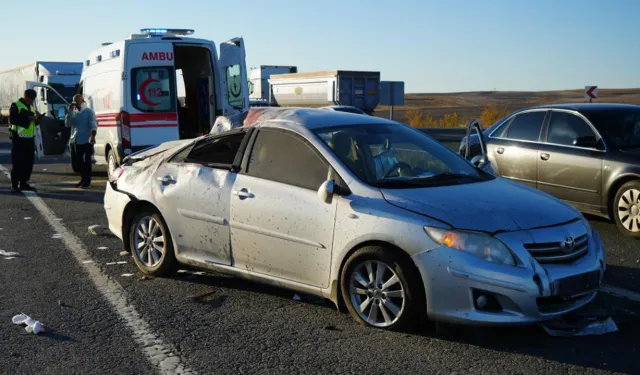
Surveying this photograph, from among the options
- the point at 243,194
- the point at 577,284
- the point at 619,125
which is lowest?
the point at 577,284

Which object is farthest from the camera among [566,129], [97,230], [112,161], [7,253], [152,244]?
[112,161]

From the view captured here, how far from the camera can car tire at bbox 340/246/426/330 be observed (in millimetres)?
4859

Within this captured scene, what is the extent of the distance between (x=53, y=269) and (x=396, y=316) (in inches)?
145

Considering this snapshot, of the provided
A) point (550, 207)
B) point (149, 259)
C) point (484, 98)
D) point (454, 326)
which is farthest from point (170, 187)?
point (484, 98)

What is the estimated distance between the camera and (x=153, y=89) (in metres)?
13.0

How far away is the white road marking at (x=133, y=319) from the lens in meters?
4.51

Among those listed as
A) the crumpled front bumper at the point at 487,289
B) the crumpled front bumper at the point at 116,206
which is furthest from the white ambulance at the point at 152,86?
the crumpled front bumper at the point at 487,289

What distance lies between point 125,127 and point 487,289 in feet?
31.0

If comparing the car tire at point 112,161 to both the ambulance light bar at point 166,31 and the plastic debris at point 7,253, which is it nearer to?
the ambulance light bar at point 166,31

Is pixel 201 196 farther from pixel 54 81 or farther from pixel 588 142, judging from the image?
pixel 54 81

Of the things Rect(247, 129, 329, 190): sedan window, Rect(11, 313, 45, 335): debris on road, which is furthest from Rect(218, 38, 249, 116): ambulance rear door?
Rect(11, 313, 45, 335): debris on road

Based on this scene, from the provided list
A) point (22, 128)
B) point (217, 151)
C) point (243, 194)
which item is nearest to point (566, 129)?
point (217, 151)

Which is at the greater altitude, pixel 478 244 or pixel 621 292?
pixel 478 244

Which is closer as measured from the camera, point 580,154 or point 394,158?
point 394,158
